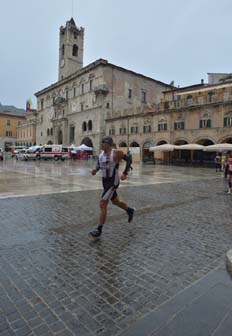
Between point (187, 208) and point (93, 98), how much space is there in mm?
42880

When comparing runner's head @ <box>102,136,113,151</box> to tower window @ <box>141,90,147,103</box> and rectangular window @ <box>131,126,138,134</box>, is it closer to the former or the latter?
rectangular window @ <box>131,126,138,134</box>

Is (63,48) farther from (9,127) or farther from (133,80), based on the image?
(9,127)

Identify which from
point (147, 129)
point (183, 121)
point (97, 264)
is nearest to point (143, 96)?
point (147, 129)

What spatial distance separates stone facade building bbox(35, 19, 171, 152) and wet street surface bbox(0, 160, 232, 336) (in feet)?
112

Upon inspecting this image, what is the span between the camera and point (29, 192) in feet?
29.1

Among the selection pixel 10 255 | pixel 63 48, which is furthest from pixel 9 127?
pixel 10 255

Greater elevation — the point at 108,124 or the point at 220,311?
the point at 108,124

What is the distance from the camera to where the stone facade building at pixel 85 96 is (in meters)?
44.5

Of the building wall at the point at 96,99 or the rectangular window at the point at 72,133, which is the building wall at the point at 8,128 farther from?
the rectangular window at the point at 72,133

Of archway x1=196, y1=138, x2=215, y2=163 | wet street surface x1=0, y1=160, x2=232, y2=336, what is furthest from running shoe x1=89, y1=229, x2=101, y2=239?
archway x1=196, y1=138, x2=215, y2=163

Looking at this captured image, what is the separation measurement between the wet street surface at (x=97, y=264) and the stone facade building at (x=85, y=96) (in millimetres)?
34042

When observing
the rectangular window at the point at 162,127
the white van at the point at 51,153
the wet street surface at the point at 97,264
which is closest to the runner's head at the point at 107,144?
the wet street surface at the point at 97,264

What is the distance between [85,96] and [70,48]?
66.7 ft

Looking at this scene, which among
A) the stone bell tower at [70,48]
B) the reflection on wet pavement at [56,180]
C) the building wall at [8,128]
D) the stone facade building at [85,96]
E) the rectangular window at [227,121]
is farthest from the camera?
the building wall at [8,128]
